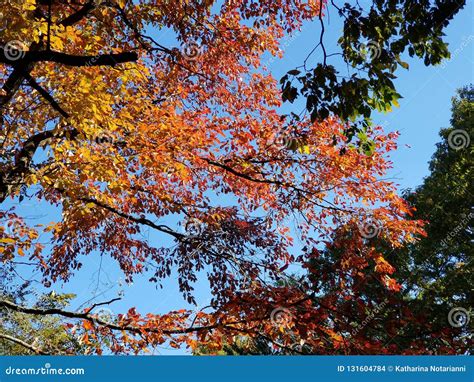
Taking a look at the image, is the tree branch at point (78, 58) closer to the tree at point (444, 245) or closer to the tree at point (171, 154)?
the tree at point (171, 154)

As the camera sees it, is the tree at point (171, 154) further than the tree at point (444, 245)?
No

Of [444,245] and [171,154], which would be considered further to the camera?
[444,245]

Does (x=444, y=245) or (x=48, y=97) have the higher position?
(x=444, y=245)

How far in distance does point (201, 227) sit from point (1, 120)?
3.96 metres

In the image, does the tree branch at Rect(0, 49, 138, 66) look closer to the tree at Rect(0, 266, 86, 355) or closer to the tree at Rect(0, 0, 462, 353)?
the tree at Rect(0, 0, 462, 353)

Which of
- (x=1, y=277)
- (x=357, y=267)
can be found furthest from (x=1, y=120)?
(x=1, y=277)

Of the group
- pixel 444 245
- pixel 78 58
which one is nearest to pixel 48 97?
pixel 78 58

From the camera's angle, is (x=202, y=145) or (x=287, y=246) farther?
(x=287, y=246)

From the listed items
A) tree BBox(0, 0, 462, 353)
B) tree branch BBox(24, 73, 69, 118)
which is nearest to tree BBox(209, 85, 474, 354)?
tree BBox(0, 0, 462, 353)

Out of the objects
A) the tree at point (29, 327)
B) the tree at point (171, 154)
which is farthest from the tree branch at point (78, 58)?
the tree at point (29, 327)

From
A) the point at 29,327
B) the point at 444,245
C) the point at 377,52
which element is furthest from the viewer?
the point at 444,245

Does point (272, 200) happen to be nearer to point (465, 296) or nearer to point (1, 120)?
point (1, 120)

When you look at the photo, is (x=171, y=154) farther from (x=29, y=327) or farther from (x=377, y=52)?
(x=29, y=327)

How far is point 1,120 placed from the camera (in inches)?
251
